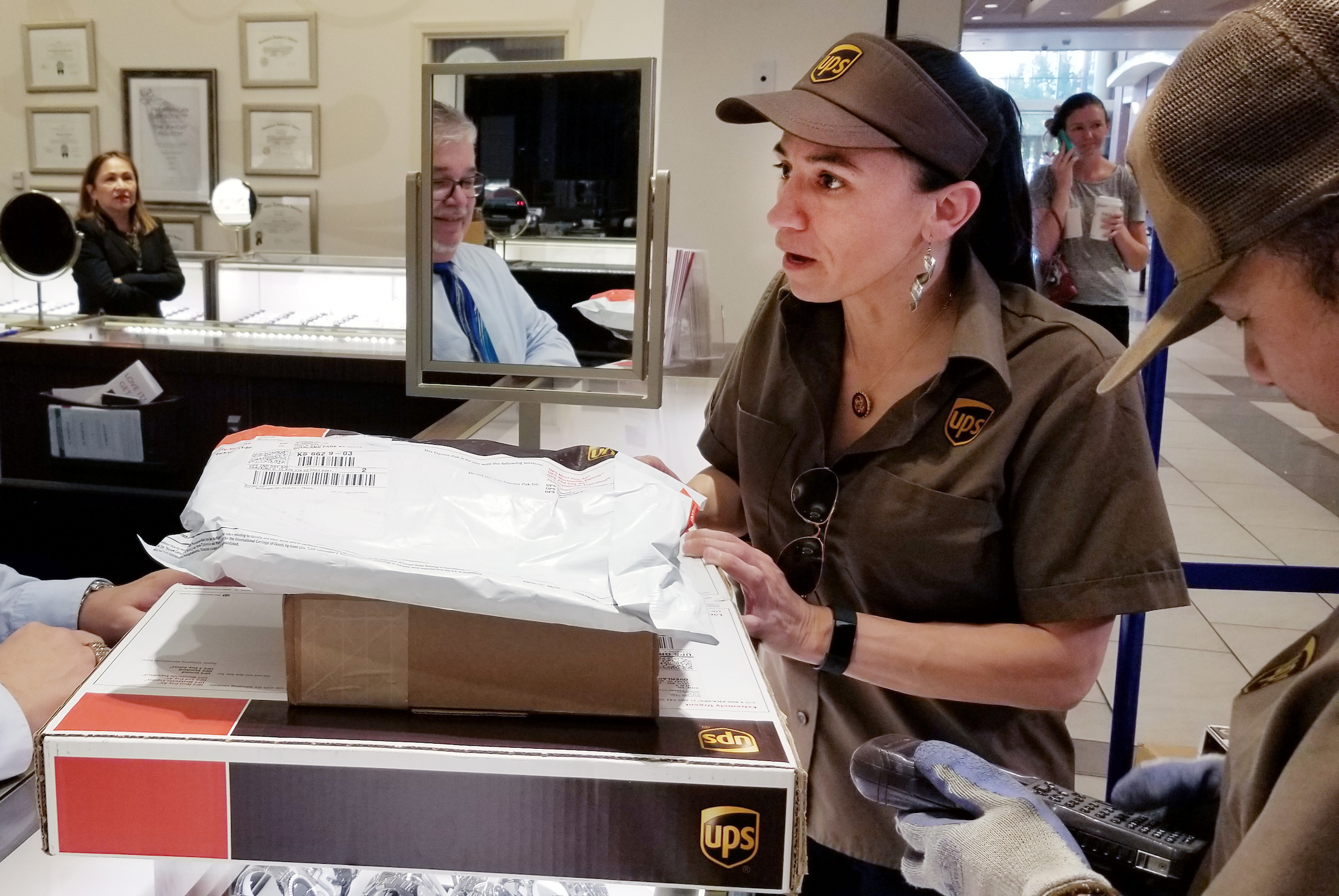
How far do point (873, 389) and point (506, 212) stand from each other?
0.55 metres

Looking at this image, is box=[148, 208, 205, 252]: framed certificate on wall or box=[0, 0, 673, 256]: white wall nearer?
box=[0, 0, 673, 256]: white wall

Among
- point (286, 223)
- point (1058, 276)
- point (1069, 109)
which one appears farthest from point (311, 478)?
point (286, 223)

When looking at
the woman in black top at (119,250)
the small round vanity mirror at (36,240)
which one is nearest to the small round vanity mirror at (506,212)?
the small round vanity mirror at (36,240)

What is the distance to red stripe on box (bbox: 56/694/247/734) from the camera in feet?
2.21

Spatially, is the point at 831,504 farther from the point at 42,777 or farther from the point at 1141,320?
the point at 1141,320

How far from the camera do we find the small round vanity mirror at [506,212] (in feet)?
4.65

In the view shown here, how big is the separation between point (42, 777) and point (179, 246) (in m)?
4.94

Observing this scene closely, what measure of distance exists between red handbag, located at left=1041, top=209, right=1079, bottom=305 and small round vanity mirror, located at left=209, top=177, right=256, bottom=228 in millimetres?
3300

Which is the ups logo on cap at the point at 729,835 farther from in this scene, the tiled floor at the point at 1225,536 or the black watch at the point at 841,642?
the tiled floor at the point at 1225,536

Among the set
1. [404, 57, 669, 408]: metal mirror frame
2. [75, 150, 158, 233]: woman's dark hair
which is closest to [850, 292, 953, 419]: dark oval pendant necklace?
[404, 57, 669, 408]: metal mirror frame

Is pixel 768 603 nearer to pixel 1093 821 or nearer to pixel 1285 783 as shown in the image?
pixel 1093 821

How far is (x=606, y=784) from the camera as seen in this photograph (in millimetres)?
669

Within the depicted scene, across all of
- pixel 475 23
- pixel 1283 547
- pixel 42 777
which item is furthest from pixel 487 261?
pixel 1283 547

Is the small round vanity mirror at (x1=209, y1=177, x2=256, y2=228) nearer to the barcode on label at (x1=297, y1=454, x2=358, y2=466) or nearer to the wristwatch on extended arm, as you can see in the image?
the wristwatch on extended arm
